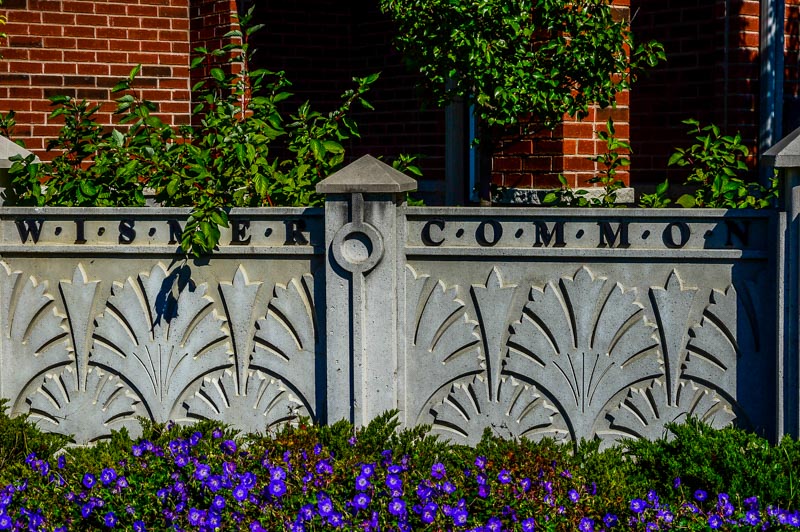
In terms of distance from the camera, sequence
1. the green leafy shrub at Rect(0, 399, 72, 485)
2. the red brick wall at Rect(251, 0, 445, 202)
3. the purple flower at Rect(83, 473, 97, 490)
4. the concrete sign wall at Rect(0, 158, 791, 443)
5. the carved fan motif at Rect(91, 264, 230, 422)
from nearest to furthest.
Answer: the purple flower at Rect(83, 473, 97, 490), the concrete sign wall at Rect(0, 158, 791, 443), the green leafy shrub at Rect(0, 399, 72, 485), the carved fan motif at Rect(91, 264, 230, 422), the red brick wall at Rect(251, 0, 445, 202)

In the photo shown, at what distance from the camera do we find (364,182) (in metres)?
5.44

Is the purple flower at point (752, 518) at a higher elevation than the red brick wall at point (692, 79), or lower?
lower

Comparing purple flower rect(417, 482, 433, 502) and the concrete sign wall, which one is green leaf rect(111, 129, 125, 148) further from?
purple flower rect(417, 482, 433, 502)

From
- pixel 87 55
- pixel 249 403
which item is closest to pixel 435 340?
pixel 249 403

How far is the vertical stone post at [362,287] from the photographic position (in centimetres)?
547

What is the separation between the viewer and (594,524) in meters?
4.21

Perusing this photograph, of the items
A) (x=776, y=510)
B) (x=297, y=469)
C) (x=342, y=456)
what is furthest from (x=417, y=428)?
(x=776, y=510)

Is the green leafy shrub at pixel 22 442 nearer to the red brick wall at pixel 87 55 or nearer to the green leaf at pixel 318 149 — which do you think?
the green leaf at pixel 318 149

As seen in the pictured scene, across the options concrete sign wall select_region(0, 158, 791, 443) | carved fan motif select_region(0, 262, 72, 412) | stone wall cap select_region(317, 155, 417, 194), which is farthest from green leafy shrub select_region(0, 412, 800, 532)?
stone wall cap select_region(317, 155, 417, 194)

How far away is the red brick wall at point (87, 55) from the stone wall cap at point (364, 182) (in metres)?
4.13

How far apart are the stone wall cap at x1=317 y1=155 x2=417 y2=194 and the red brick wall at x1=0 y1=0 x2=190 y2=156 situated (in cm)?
413

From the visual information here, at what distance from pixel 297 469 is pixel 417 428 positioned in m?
0.88

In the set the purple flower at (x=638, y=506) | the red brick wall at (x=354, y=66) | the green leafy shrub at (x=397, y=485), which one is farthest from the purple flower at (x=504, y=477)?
the red brick wall at (x=354, y=66)

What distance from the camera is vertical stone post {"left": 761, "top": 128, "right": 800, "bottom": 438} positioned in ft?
16.4
